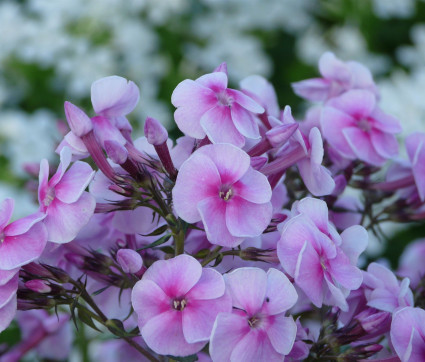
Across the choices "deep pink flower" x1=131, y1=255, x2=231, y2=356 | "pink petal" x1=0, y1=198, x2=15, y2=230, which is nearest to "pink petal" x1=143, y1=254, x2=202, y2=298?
"deep pink flower" x1=131, y1=255, x2=231, y2=356

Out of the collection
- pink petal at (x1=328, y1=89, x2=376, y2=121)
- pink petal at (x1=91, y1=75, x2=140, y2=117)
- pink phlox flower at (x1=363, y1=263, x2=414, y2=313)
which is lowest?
pink phlox flower at (x1=363, y1=263, x2=414, y2=313)

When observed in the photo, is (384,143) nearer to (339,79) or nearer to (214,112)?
(339,79)

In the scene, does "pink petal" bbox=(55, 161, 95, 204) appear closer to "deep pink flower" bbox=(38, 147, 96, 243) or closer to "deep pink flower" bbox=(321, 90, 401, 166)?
"deep pink flower" bbox=(38, 147, 96, 243)

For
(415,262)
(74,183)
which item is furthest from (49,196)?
(415,262)

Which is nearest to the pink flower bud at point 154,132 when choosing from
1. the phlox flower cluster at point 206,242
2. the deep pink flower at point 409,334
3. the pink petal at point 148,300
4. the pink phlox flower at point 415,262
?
the phlox flower cluster at point 206,242

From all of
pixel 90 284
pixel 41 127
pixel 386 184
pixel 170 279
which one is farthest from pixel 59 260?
pixel 41 127

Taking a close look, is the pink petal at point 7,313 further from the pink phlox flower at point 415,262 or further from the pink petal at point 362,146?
the pink phlox flower at point 415,262

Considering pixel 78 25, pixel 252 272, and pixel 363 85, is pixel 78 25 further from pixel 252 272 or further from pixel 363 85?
pixel 252 272
